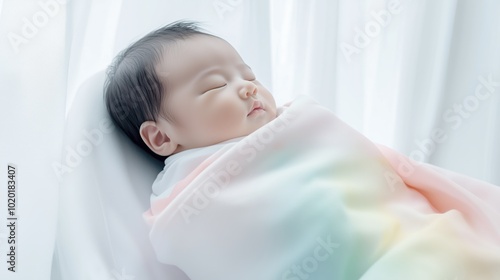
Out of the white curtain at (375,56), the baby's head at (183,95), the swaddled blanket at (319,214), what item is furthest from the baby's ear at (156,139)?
the white curtain at (375,56)

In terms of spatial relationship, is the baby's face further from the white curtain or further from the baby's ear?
the white curtain

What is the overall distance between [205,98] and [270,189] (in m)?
0.23

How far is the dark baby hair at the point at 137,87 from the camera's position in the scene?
111 cm

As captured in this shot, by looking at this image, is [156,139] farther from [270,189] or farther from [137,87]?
[270,189]

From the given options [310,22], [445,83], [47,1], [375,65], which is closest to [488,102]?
[445,83]

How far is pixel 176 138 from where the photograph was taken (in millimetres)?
1102

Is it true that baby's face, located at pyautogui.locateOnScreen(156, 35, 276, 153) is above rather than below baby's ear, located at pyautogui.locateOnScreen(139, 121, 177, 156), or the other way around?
above

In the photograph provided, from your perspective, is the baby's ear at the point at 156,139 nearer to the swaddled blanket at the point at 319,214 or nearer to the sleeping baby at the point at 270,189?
the sleeping baby at the point at 270,189

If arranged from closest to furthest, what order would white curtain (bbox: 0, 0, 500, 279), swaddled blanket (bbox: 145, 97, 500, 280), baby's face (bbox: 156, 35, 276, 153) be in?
swaddled blanket (bbox: 145, 97, 500, 280) → baby's face (bbox: 156, 35, 276, 153) → white curtain (bbox: 0, 0, 500, 279)

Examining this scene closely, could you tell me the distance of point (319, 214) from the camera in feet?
2.91

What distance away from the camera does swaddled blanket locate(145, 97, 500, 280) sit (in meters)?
0.85

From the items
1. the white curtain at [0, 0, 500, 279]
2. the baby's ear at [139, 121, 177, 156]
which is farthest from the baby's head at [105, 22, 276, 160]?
the white curtain at [0, 0, 500, 279]

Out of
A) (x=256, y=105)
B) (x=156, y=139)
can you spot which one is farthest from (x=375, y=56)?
(x=156, y=139)

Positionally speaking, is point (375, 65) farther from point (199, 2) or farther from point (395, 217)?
point (395, 217)
